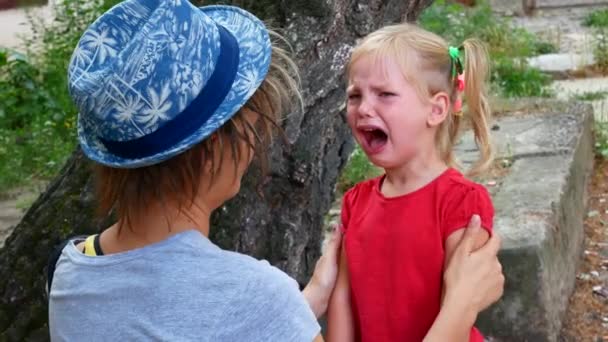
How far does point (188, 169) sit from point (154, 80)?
18 centimetres

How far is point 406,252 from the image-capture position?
252 centimetres

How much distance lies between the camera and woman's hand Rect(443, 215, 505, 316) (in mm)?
2416

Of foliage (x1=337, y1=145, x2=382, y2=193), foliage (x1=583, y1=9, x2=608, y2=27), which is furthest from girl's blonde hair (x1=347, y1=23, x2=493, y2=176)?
foliage (x1=583, y1=9, x2=608, y2=27)

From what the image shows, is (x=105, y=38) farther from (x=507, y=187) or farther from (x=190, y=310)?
(x=507, y=187)

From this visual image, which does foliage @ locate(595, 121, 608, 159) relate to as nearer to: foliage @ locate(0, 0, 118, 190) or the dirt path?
the dirt path

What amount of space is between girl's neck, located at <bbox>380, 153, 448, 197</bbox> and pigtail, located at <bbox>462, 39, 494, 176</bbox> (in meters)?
0.16

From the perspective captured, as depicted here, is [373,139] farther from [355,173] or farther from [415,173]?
[355,173]

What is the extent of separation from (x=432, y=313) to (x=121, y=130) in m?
0.94

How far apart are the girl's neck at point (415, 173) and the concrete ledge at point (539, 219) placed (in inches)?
72.1

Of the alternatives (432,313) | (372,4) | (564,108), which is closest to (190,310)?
(432,313)

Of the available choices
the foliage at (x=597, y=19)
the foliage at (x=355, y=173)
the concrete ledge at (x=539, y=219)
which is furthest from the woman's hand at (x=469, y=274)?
the foliage at (x=597, y=19)

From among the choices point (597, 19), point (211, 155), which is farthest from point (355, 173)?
point (597, 19)

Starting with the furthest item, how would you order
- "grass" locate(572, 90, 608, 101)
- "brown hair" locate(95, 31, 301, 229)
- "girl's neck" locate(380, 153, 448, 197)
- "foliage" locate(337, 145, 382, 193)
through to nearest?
1. "grass" locate(572, 90, 608, 101)
2. "foliage" locate(337, 145, 382, 193)
3. "girl's neck" locate(380, 153, 448, 197)
4. "brown hair" locate(95, 31, 301, 229)

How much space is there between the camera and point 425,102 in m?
2.58
